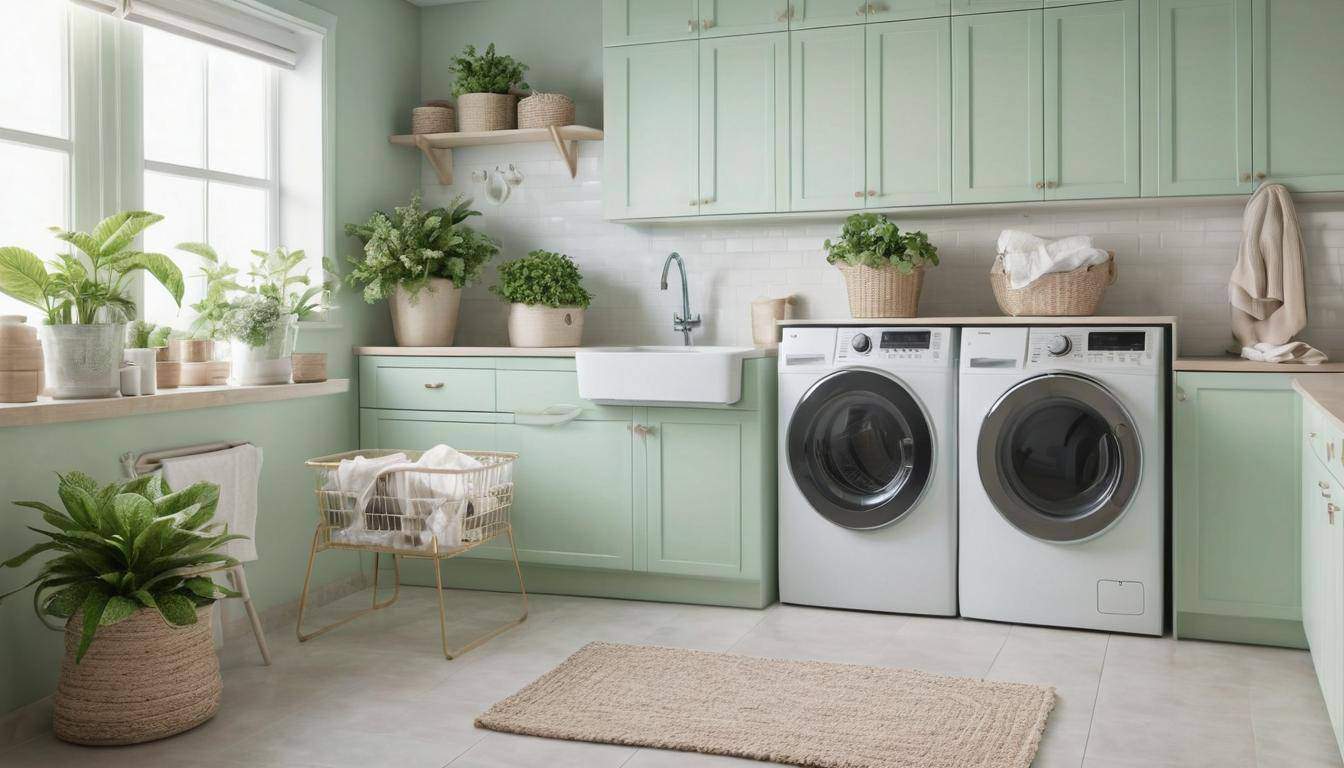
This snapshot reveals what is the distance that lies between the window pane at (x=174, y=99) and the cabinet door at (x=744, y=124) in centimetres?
175

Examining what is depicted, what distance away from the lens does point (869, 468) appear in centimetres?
382

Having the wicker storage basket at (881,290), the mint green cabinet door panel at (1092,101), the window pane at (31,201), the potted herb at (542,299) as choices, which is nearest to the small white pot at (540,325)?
the potted herb at (542,299)

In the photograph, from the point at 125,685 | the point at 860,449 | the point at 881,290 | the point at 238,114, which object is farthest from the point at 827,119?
the point at 125,685

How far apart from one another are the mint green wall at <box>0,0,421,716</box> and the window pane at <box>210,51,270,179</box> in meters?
0.27

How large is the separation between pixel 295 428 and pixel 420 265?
79 centimetres

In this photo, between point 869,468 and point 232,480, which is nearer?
point 232,480

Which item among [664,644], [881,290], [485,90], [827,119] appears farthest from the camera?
[485,90]

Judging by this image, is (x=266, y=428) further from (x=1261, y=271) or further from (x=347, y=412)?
(x=1261, y=271)

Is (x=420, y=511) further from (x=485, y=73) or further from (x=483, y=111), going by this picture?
(x=485, y=73)

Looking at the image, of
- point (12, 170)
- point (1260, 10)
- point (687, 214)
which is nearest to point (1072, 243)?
point (1260, 10)

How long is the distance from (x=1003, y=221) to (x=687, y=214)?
1.17 m

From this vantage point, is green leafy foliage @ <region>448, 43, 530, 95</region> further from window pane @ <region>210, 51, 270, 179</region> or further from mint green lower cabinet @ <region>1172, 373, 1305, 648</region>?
mint green lower cabinet @ <region>1172, 373, 1305, 648</region>

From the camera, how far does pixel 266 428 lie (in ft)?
12.5

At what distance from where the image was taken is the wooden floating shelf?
4445mm
